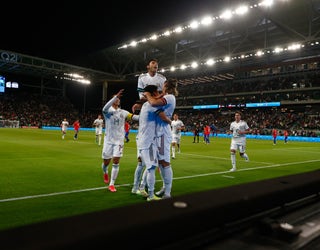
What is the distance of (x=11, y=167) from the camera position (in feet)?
32.5

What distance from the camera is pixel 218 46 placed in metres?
44.4

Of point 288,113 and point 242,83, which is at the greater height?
point 242,83

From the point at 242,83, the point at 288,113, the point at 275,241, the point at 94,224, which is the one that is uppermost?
the point at 242,83

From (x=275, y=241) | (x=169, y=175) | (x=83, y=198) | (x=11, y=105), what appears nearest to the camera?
(x=275, y=241)

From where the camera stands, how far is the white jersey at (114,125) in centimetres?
698

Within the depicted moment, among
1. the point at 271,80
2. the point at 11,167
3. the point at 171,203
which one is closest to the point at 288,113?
the point at 271,80

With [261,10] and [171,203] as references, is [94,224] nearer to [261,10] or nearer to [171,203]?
[171,203]

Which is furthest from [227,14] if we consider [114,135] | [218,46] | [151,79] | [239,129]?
[151,79]

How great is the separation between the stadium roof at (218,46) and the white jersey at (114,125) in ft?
89.5

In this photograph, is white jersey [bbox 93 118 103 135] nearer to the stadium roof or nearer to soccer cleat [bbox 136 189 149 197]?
soccer cleat [bbox 136 189 149 197]

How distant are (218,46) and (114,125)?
40475 millimetres

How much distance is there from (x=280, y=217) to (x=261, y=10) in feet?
104

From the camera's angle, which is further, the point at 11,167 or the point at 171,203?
the point at 11,167

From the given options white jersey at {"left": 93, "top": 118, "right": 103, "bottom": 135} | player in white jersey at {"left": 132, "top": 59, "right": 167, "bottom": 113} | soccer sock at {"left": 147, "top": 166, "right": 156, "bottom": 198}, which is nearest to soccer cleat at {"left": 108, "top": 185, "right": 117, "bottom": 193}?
soccer sock at {"left": 147, "top": 166, "right": 156, "bottom": 198}
